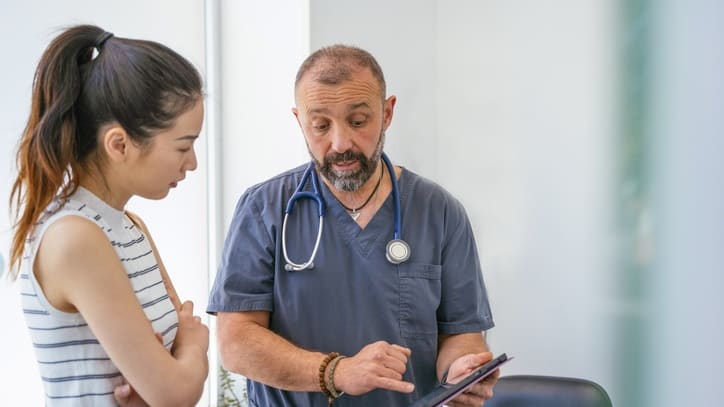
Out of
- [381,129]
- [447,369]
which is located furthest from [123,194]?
[447,369]

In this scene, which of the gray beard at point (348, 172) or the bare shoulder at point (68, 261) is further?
the gray beard at point (348, 172)

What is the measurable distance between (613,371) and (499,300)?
1.67 ft

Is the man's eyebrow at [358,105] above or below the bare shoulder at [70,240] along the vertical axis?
above

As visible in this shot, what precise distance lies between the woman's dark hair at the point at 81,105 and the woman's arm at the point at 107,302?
8 centimetres

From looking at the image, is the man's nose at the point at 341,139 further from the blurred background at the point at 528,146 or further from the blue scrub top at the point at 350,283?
the blurred background at the point at 528,146

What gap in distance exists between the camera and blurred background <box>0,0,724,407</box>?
81.0 inches

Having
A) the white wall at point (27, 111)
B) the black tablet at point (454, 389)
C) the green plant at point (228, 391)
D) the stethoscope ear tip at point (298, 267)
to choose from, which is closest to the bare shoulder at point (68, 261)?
the black tablet at point (454, 389)

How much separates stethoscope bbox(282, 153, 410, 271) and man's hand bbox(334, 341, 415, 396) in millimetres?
292

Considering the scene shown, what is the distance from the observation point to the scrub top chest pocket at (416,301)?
1.71 metres

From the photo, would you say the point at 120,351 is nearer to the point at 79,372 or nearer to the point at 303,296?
the point at 79,372

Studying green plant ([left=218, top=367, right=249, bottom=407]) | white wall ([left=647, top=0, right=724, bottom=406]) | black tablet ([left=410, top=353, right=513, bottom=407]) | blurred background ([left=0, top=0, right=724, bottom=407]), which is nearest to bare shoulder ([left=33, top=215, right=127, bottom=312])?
black tablet ([left=410, top=353, right=513, bottom=407])

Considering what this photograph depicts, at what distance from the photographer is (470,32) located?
2.77m

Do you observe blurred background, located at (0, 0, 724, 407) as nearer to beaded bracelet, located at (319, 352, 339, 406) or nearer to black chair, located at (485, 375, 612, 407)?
black chair, located at (485, 375, 612, 407)

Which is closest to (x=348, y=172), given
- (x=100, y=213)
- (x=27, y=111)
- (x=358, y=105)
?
(x=358, y=105)
